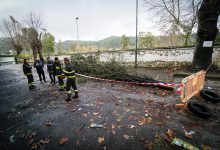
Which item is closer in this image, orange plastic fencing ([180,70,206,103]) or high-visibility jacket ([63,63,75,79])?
orange plastic fencing ([180,70,206,103])

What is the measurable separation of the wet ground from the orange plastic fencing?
22.0 inches

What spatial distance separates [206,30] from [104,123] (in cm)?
981

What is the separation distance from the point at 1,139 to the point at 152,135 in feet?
13.8

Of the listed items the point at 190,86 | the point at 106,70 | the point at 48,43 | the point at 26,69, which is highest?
the point at 48,43

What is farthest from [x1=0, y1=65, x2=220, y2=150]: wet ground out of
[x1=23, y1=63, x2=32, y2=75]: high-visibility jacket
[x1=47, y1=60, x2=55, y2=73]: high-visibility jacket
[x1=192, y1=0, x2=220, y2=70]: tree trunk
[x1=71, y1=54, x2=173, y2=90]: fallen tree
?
[x1=192, y1=0, x2=220, y2=70]: tree trunk

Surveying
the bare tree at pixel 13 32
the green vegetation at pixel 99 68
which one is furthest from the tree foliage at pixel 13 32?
the green vegetation at pixel 99 68

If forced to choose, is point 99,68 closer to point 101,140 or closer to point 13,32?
point 101,140

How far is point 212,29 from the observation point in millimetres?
8461

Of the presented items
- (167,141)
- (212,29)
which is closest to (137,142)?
(167,141)

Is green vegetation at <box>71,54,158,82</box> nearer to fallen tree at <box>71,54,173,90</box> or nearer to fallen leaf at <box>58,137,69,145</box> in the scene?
fallen tree at <box>71,54,173,90</box>

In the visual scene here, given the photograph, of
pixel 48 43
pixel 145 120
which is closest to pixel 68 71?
pixel 145 120

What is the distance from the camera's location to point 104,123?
12.6 feet

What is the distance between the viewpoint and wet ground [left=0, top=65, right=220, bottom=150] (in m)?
3.00

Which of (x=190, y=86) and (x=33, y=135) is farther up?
(x=190, y=86)
